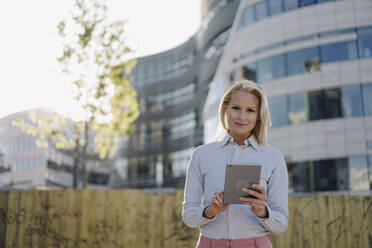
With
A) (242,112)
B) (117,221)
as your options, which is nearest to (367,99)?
(117,221)

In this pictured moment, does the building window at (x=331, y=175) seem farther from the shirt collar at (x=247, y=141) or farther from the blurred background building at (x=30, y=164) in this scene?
the blurred background building at (x=30, y=164)

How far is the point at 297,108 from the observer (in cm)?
2288

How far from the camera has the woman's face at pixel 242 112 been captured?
2.80 metres

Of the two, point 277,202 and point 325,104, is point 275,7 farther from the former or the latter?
point 277,202

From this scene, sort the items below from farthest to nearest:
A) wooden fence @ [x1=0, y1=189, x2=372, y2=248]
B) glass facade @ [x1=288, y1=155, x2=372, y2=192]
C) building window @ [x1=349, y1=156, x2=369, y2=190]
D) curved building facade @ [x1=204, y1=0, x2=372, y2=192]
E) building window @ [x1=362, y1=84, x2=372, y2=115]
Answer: curved building facade @ [x1=204, y1=0, x2=372, y2=192], building window @ [x1=362, y1=84, x2=372, y2=115], glass facade @ [x1=288, y1=155, x2=372, y2=192], building window @ [x1=349, y1=156, x2=369, y2=190], wooden fence @ [x1=0, y1=189, x2=372, y2=248]

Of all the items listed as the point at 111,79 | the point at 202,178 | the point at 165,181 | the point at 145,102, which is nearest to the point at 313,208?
the point at 202,178

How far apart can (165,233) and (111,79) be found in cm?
882

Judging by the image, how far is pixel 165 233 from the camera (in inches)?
384

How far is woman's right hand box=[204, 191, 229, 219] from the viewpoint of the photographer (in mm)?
2467

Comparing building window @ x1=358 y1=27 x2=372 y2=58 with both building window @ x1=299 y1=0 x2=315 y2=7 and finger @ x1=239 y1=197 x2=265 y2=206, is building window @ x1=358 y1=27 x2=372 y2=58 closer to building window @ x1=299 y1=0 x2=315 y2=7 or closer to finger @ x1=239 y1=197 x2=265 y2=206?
building window @ x1=299 y1=0 x2=315 y2=7

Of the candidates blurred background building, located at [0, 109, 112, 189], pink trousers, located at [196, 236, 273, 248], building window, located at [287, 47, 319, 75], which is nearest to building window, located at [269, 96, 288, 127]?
building window, located at [287, 47, 319, 75]

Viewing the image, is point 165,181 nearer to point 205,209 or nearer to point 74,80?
point 74,80

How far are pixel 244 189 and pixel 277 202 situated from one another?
0.35 meters

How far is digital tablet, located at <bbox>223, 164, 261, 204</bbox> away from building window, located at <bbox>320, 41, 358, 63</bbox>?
21.5 metres
